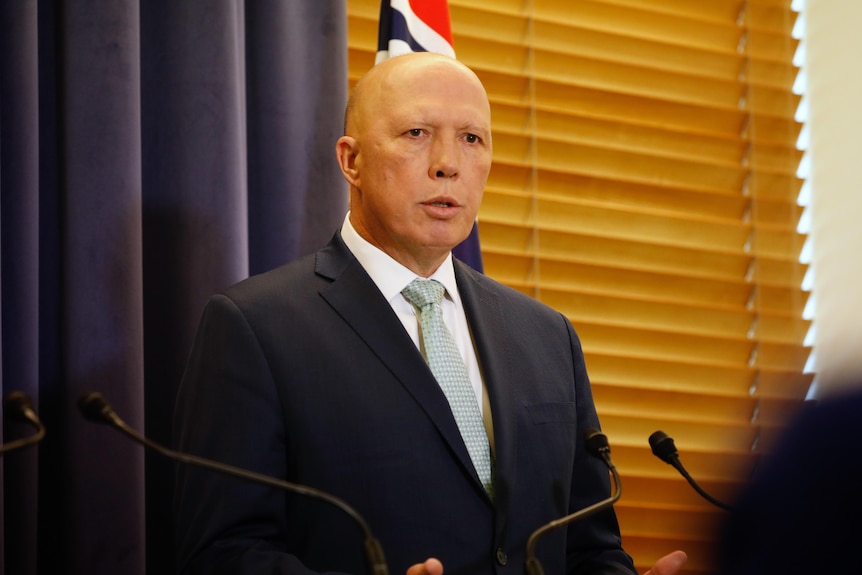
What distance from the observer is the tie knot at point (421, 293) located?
2123mm

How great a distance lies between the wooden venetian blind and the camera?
3.09 m

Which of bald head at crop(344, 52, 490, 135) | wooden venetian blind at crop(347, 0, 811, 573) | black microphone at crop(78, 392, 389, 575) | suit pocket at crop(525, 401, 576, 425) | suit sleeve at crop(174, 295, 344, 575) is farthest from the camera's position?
wooden venetian blind at crop(347, 0, 811, 573)

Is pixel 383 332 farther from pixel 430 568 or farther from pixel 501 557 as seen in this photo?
pixel 430 568

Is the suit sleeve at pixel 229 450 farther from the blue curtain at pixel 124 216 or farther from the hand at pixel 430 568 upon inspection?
the blue curtain at pixel 124 216

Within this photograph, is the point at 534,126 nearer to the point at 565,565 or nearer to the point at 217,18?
the point at 217,18

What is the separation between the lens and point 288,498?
1.90 meters

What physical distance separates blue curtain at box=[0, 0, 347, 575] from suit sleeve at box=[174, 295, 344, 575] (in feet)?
1.21

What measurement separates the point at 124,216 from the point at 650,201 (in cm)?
154

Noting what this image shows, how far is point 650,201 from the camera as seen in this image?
327cm

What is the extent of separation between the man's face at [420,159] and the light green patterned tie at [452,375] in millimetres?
97

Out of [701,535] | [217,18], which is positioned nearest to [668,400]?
[217,18]

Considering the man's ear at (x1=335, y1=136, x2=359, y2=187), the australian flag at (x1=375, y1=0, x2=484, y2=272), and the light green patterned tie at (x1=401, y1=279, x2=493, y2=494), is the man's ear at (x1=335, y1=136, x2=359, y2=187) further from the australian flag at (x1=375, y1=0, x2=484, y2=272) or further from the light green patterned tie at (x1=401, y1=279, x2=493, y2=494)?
the australian flag at (x1=375, y1=0, x2=484, y2=272)

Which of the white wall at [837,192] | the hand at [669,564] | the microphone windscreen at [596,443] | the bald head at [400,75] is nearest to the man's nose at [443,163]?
the bald head at [400,75]

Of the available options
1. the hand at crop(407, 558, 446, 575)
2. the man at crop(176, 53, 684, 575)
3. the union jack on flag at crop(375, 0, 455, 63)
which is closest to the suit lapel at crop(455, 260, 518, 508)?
the man at crop(176, 53, 684, 575)
